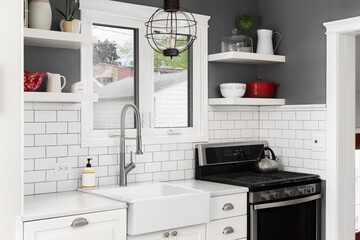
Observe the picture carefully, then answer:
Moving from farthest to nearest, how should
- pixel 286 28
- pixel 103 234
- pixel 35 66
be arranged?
pixel 286 28 < pixel 35 66 < pixel 103 234

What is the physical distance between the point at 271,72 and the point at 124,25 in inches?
56.9

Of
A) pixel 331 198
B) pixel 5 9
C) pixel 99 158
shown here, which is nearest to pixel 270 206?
pixel 331 198

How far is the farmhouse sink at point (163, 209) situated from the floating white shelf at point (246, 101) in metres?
0.89

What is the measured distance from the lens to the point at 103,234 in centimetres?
285

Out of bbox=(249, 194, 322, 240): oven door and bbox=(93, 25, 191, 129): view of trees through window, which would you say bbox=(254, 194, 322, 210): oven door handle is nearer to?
bbox=(249, 194, 322, 240): oven door

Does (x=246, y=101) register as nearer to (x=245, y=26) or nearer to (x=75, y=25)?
(x=245, y=26)

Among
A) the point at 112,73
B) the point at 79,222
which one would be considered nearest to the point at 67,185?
the point at 79,222

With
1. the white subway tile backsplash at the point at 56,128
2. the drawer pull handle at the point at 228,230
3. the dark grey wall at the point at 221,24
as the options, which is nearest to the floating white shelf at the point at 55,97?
the white subway tile backsplash at the point at 56,128

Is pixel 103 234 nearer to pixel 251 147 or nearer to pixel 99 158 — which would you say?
pixel 99 158

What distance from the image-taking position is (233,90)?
13.2ft

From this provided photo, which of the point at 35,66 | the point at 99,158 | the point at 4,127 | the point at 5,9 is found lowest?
the point at 99,158

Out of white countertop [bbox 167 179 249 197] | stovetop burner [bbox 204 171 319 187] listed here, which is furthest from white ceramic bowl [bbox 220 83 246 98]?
white countertop [bbox 167 179 249 197]

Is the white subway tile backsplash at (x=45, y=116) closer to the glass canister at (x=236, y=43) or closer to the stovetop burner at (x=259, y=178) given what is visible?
the stovetop burner at (x=259, y=178)

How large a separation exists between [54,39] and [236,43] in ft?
5.32
